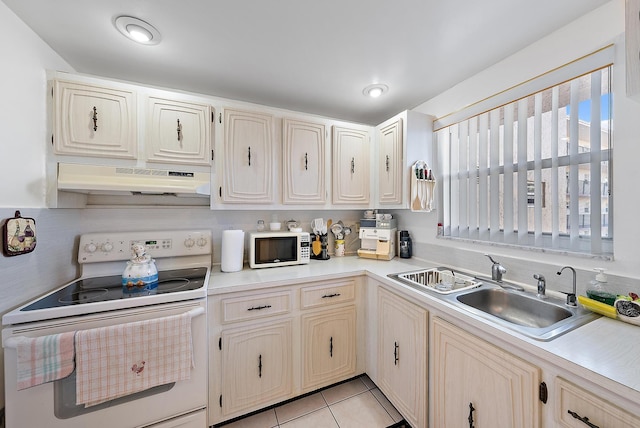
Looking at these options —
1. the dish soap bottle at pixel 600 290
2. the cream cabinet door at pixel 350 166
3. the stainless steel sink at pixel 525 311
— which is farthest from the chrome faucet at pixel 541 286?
the cream cabinet door at pixel 350 166

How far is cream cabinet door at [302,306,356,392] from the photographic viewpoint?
1674 mm

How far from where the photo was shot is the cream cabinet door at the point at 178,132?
60.1 inches

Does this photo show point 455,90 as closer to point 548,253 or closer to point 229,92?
point 548,253

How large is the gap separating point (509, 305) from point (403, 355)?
0.69 metres

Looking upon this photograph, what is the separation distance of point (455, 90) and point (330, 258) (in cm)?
174

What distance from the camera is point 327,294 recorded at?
5.68 feet

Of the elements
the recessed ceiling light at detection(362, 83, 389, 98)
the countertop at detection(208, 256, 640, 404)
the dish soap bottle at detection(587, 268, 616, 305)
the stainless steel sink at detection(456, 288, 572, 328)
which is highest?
the recessed ceiling light at detection(362, 83, 389, 98)

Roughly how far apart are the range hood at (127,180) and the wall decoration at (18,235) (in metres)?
0.24

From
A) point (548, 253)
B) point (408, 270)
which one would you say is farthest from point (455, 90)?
point (408, 270)

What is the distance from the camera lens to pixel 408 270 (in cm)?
180

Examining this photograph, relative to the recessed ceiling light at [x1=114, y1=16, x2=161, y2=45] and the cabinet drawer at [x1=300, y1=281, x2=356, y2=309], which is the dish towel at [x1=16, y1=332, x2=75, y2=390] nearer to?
the cabinet drawer at [x1=300, y1=281, x2=356, y2=309]

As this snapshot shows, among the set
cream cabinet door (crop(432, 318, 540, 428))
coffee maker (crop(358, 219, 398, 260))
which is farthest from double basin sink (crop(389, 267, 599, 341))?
coffee maker (crop(358, 219, 398, 260))

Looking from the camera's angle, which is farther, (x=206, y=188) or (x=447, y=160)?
(x=447, y=160)

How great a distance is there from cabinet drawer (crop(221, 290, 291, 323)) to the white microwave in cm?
35
